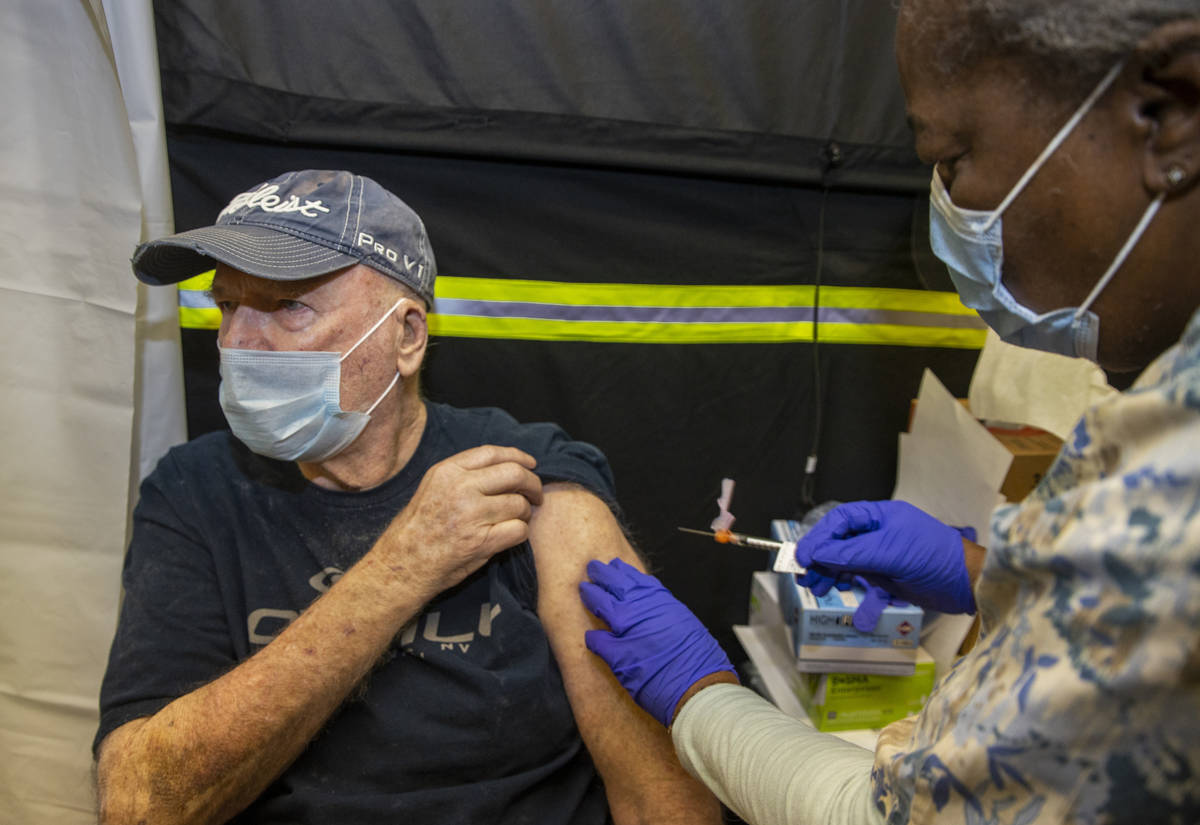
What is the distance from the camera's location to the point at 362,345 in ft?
4.20

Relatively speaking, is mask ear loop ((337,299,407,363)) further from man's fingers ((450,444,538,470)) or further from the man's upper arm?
the man's upper arm

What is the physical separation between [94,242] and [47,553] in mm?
618

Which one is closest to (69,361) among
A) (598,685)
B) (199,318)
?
(199,318)

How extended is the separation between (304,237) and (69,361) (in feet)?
1.97

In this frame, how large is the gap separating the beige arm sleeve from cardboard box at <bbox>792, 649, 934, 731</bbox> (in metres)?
0.49

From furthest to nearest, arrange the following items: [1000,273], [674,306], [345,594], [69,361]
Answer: [674,306] < [69,361] < [345,594] < [1000,273]

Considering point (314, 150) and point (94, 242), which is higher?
point (314, 150)

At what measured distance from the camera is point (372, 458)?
1.35 m

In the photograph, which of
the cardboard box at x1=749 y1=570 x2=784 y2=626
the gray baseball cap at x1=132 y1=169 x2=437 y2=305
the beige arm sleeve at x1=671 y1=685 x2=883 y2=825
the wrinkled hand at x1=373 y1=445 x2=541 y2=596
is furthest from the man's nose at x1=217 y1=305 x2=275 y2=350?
the cardboard box at x1=749 y1=570 x2=784 y2=626

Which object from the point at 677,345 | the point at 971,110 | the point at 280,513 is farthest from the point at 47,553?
the point at 971,110

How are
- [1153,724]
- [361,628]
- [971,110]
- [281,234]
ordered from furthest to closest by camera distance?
1. [281,234]
2. [361,628]
3. [971,110]
4. [1153,724]

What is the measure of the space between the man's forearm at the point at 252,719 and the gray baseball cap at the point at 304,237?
48cm

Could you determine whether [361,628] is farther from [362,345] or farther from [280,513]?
[362,345]

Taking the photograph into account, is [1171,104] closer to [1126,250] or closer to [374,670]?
[1126,250]
